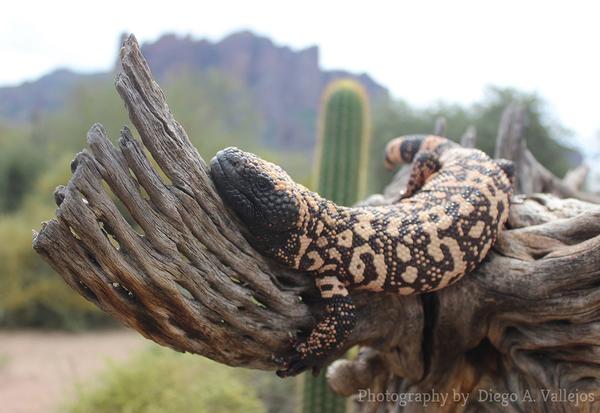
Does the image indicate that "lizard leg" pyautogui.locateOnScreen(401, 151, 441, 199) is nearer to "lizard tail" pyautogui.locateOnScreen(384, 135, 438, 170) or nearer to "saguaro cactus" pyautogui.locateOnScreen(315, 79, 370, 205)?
"lizard tail" pyautogui.locateOnScreen(384, 135, 438, 170)

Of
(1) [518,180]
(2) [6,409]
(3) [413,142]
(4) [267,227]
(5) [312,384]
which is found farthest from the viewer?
(2) [6,409]

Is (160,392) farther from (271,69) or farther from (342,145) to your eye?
(271,69)

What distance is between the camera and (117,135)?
38.1 ft

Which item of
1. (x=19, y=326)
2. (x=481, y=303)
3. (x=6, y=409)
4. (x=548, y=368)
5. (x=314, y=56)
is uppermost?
(x=314, y=56)

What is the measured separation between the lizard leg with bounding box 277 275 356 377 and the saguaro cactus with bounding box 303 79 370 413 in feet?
9.49

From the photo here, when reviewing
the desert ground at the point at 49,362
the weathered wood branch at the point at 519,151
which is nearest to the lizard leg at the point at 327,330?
the weathered wood branch at the point at 519,151

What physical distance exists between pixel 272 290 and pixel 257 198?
1.23 feet

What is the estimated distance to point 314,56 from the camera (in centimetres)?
4066

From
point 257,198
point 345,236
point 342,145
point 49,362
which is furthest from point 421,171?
point 49,362

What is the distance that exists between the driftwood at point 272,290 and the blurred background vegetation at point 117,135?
51 cm

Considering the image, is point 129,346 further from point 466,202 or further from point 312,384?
point 466,202

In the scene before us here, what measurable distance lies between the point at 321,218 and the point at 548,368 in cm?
123

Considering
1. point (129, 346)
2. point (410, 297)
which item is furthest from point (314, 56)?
point (410, 297)

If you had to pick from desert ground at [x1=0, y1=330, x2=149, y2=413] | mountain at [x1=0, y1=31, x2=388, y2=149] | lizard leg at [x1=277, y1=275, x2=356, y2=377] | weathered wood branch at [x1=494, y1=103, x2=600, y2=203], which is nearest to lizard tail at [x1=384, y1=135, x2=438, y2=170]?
weathered wood branch at [x1=494, y1=103, x2=600, y2=203]
